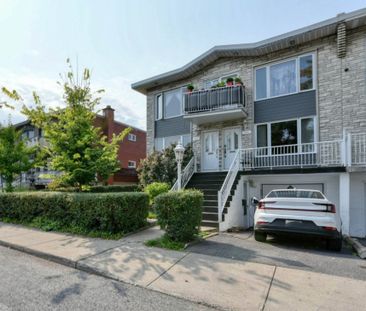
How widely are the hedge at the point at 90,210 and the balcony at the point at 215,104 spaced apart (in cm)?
592

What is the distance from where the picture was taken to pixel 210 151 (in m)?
13.7

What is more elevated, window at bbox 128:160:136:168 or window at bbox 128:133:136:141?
window at bbox 128:133:136:141

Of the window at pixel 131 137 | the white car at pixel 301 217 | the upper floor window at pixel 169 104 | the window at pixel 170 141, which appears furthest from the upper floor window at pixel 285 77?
the window at pixel 131 137

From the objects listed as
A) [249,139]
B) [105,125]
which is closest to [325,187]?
[249,139]

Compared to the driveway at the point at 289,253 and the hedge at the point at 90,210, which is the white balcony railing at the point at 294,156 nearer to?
the driveway at the point at 289,253

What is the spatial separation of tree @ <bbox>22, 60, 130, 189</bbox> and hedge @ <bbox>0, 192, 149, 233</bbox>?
1.08 m

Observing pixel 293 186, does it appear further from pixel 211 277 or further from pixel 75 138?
pixel 75 138

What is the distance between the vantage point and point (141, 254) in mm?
5645

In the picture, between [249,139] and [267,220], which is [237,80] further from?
[267,220]

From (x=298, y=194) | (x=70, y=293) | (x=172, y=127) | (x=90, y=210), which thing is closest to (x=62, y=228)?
(x=90, y=210)

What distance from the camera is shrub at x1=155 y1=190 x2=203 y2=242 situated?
6461 millimetres

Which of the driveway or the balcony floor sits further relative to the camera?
the balcony floor

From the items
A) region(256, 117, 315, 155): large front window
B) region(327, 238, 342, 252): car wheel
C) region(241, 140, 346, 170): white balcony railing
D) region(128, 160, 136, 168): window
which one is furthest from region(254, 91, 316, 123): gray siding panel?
region(128, 160, 136, 168): window

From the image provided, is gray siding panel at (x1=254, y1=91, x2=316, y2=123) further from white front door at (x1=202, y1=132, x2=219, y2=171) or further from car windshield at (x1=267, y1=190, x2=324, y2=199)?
car windshield at (x1=267, y1=190, x2=324, y2=199)
